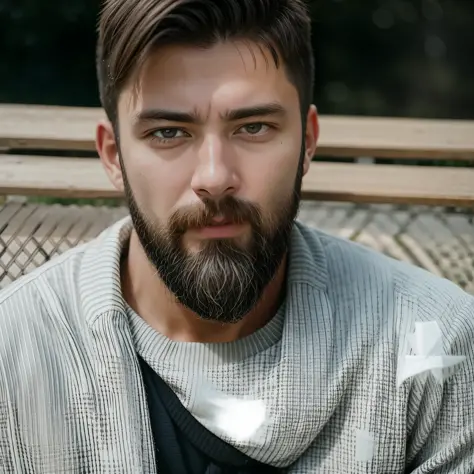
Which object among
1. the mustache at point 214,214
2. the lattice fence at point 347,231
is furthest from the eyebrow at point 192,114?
the lattice fence at point 347,231

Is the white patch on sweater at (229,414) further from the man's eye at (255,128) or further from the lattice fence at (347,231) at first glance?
the lattice fence at (347,231)

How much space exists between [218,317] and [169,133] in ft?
0.93

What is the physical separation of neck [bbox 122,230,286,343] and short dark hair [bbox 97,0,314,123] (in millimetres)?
257

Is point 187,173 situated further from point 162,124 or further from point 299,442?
point 299,442

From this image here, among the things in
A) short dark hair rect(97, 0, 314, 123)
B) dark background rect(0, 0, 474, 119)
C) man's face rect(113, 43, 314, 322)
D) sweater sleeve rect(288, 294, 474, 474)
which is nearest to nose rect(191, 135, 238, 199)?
man's face rect(113, 43, 314, 322)

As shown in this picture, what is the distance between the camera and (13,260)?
1.76 m

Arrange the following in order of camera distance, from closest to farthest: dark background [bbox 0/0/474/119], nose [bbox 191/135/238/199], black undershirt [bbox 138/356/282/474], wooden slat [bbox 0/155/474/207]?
1. nose [bbox 191/135/238/199]
2. black undershirt [bbox 138/356/282/474]
3. wooden slat [bbox 0/155/474/207]
4. dark background [bbox 0/0/474/119]

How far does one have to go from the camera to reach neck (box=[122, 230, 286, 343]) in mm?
1472

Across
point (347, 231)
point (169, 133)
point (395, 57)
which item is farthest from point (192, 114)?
point (395, 57)

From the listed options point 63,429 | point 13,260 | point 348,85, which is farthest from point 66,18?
point 63,429

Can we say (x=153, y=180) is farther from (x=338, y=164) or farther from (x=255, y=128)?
(x=338, y=164)

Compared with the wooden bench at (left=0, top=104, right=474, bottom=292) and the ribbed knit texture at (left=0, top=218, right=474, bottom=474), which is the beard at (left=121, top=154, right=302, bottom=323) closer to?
the ribbed knit texture at (left=0, top=218, right=474, bottom=474)

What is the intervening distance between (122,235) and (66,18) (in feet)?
7.18

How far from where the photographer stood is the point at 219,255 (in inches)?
53.7
